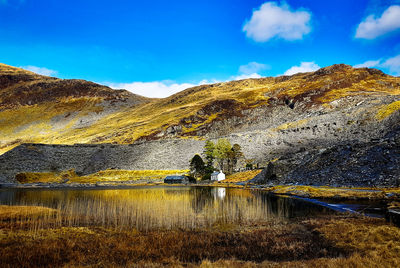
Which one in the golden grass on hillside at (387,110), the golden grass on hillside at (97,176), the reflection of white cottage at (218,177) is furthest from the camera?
the golden grass on hillside at (387,110)

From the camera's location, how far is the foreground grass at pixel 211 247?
12.1 meters

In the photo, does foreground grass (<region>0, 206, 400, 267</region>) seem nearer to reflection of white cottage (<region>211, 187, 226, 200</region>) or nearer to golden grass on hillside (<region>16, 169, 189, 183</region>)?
reflection of white cottage (<region>211, 187, 226, 200</region>)

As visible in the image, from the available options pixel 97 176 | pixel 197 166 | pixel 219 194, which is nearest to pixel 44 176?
pixel 97 176

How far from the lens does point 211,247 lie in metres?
16.2

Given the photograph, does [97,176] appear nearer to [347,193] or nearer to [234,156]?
[234,156]

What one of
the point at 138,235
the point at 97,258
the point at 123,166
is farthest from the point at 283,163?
the point at 123,166

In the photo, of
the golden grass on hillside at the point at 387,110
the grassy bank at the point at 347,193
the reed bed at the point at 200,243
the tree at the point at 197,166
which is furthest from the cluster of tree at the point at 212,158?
the reed bed at the point at 200,243

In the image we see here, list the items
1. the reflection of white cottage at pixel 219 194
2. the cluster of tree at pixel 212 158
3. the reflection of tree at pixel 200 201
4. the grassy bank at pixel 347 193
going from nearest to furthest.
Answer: the grassy bank at pixel 347 193 → the reflection of tree at pixel 200 201 → the reflection of white cottage at pixel 219 194 → the cluster of tree at pixel 212 158

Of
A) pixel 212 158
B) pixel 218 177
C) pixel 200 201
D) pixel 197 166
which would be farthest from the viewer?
pixel 212 158

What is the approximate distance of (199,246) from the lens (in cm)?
1650

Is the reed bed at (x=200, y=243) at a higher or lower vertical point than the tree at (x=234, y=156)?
lower

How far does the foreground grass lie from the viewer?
12141 mm

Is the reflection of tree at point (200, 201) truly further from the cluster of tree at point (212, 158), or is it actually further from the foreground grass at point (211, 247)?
the cluster of tree at point (212, 158)

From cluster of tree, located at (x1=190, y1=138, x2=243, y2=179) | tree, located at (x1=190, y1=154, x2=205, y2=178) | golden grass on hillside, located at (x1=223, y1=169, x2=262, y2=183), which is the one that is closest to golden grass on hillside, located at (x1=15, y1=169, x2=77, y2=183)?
tree, located at (x1=190, y1=154, x2=205, y2=178)
